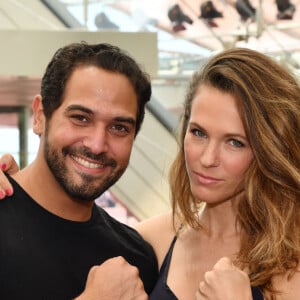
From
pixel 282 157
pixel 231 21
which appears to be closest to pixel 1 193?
pixel 282 157

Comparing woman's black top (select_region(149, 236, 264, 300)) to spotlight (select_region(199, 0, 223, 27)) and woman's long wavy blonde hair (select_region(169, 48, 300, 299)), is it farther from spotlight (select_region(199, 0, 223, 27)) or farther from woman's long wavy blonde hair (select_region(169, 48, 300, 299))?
spotlight (select_region(199, 0, 223, 27))

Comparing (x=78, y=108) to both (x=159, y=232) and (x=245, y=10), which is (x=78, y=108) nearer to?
(x=159, y=232)

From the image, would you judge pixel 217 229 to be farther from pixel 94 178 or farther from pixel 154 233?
pixel 94 178

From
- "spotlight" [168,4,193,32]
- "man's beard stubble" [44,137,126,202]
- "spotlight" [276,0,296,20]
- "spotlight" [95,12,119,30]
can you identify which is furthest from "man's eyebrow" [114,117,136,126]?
"spotlight" [276,0,296,20]

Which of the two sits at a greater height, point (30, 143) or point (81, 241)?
point (81, 241)

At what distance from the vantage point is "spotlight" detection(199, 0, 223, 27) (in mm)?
5977

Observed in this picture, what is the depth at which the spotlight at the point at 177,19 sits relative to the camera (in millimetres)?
6113

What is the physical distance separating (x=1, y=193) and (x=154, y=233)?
1.98 ft

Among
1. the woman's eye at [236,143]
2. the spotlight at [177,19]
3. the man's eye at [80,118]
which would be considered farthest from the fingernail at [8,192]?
the spotlight at [177,19]

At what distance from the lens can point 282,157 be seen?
203 centimetres

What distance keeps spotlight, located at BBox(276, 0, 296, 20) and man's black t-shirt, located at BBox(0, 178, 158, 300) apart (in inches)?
173

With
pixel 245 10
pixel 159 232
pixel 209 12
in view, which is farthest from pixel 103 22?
pixel 159 232

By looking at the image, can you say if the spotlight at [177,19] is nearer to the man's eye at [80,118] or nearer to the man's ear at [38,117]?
the man's ear at [38,117]

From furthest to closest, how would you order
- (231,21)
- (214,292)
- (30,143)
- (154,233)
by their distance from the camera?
(30,143) → (231,21) → (154,233) → (214,292)
